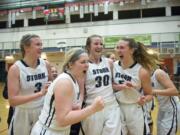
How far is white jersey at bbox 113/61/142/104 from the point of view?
392cm

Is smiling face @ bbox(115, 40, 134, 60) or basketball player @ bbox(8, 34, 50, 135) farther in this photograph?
smiling face @ bbox(115, 40, 134, 60)

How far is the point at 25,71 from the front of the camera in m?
3.70

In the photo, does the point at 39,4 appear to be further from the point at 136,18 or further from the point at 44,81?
the point at 44,81

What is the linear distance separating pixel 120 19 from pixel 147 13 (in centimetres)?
205

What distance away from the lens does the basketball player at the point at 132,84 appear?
12.7 ft

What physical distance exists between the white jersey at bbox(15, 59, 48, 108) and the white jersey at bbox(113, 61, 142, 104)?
0.96 m

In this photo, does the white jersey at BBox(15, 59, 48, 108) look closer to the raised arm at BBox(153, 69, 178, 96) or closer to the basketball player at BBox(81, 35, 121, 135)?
the basketball player at BBox(81, 35, 121, 135)

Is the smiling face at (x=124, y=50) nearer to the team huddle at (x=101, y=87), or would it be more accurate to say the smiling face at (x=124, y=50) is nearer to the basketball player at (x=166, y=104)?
the team huddle at (x=101, y=87)

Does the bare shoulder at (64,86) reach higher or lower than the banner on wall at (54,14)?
lower

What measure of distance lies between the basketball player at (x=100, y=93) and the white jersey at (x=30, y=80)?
578 mm

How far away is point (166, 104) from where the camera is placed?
445 centimetres

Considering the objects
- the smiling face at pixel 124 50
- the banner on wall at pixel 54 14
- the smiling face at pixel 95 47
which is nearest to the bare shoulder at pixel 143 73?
the smiling face at pixel 124 50

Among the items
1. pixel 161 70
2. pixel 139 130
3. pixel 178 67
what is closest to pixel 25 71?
pixel 139 130

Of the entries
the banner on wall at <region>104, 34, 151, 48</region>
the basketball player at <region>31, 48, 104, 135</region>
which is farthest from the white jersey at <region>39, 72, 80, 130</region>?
the banner on wall at <region>104, 34, 151, 48</region>
